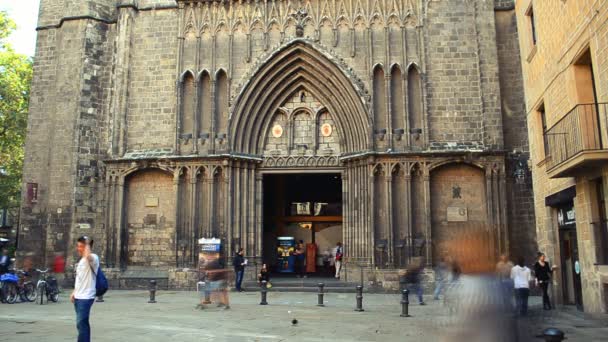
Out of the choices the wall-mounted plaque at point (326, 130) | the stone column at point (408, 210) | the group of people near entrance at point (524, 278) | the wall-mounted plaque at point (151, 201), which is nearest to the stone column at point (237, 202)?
the wall-mounted plaque at point (151, 201)

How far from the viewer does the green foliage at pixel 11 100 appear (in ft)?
106

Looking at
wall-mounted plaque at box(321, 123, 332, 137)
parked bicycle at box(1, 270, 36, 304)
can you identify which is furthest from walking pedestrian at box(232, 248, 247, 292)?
parked bicycle at box(1, 270, 36, 304)

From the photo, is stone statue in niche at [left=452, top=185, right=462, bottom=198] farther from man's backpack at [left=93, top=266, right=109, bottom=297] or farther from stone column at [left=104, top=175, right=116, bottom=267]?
man's backpack at [left=93, top=266, right=109, bottom=297]

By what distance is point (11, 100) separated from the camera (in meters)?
32.4

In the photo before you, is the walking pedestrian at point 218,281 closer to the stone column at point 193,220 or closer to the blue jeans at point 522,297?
the stone column at point 193,220

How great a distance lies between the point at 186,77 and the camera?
22.7 m

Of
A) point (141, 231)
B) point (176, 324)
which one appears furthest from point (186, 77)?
point (176, 324)

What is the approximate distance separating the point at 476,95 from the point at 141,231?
14.2 metres

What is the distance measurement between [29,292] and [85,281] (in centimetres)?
1124

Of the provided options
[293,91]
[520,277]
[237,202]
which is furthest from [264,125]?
[520,277]

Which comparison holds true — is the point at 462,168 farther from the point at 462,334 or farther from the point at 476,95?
the point at 462,334

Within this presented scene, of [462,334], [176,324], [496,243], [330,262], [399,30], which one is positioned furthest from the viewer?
[330,262]

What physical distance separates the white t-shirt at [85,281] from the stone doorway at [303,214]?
63.1ft

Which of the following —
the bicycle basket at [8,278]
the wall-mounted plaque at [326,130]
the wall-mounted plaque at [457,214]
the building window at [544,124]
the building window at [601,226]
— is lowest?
the bicycle basket at [8,278]
